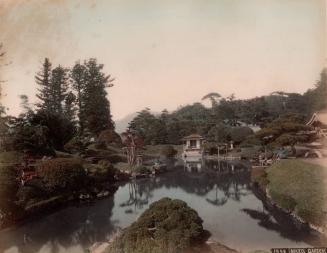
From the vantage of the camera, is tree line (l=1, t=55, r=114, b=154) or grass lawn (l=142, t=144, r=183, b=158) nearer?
Answer: tree line (l=1, t=55, r=114, b=154)

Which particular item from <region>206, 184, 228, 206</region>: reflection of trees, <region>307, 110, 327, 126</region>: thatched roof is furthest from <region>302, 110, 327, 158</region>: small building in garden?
<region>206, 184, 228, 206</region>: reflection of trees

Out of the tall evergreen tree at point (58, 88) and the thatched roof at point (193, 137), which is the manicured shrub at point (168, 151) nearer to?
the thatched roof at point (193, 137)

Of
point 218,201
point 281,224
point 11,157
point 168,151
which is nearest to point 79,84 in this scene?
point 11,157

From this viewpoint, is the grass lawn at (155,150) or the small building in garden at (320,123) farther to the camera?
the grass lawn at (155,150)

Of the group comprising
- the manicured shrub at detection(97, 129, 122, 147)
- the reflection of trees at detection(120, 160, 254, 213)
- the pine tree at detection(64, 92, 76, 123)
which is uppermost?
the pine tree at detection(64, 92, 76, 123)

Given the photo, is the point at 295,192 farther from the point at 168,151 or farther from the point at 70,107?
the point at 70,107

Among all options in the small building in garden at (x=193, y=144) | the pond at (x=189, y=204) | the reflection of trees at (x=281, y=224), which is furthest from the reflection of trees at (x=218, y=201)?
the small building in garden at (x=193, y=144)

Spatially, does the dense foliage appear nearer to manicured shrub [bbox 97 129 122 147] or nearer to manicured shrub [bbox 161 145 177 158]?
manicured shrub [bbox 161 145 177 158]
